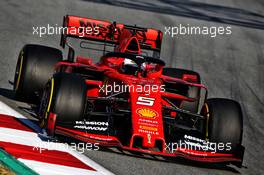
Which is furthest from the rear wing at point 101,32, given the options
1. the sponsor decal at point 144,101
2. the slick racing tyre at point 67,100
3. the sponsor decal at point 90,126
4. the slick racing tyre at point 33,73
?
the sponsor decal at point 90,126

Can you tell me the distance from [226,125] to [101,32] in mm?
3391

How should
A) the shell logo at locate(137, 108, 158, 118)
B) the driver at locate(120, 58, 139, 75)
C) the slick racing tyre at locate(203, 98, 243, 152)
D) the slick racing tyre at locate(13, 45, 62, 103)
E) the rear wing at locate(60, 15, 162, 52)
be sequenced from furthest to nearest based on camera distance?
the rear wing at locate(60, 15, 162, 52) < the slick racing tyre at locate(13, 45, 62, 103) < the driver at locate(120, 58, 139, 75) < the slick racing tyre at locate(203, 98, 243, 152) < the shell logo at locate(137, 108, 158, 118)

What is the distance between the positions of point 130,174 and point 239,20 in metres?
15.5

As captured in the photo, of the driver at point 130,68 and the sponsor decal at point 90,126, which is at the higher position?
the driver at point 130,68

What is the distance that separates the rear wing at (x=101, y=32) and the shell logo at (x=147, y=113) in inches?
103

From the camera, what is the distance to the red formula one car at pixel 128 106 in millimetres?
8836

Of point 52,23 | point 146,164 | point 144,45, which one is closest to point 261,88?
point 144,45

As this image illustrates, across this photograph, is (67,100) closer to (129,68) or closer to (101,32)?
(129,68)

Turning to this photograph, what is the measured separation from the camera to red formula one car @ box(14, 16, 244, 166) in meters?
8.84

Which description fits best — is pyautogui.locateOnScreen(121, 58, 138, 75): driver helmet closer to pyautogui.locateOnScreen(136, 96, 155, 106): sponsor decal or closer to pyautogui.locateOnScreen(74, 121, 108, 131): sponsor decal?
pyautogui.locateOnScreen(136, 96, 155, 106): sponsor decal

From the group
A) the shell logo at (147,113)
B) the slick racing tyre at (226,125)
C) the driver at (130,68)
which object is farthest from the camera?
the driver at (130,68)

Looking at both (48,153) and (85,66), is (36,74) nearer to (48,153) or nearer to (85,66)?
(85,66)

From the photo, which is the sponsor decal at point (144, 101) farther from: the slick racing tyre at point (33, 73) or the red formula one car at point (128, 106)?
the slick racing tyre at point (33, 73)

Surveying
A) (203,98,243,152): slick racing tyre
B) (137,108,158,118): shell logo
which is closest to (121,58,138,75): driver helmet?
(137,108,158,118): shell logo
